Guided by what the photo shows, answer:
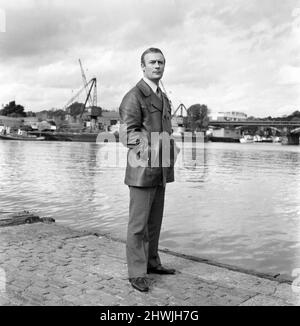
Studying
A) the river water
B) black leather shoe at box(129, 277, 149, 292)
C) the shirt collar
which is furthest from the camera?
the river water

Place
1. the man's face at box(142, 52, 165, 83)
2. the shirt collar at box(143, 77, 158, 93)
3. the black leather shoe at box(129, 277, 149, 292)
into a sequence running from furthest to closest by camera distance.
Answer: the shirt collar at box(143, 77, 158, 93) → the man's face at box(142, 52, 165, 83) → the black leather shoe at box(129, 277, 149, 292)

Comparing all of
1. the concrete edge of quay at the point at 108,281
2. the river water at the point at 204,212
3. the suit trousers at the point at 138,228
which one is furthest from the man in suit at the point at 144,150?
the river water at the point at 204,212

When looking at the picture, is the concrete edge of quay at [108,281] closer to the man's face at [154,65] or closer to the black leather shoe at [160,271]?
the black leather shoe at [160,271]

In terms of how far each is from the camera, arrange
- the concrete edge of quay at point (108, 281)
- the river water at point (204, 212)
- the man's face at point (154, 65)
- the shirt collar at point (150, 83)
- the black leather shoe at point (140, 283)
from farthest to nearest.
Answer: the river water at point (204, 212), the shirt collar at point (150, 83), the man's face at point (154, 65), the black leather shoe at point (140, 283), the concrete edge of quay at point (108, 281)

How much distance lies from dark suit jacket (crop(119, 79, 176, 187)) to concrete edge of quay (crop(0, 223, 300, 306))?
1144 millimetres

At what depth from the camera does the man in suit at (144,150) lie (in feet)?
15.8

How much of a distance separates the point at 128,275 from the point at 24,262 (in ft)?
4.79

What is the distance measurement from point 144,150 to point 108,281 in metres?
1.51

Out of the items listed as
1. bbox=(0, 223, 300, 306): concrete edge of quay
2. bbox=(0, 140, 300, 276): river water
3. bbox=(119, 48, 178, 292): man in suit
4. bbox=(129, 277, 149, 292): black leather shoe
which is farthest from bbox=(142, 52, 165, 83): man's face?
bbox=(0, 140, 300, 276): river water

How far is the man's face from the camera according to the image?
4895mm

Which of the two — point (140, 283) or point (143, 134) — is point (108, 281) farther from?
point (143, 134)

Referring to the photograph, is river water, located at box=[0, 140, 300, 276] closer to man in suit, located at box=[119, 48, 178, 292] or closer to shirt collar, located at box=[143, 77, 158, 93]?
man in suit, located at box=[119, 48, 178, 292]

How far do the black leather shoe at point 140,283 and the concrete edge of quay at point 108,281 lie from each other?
0.06 meters
